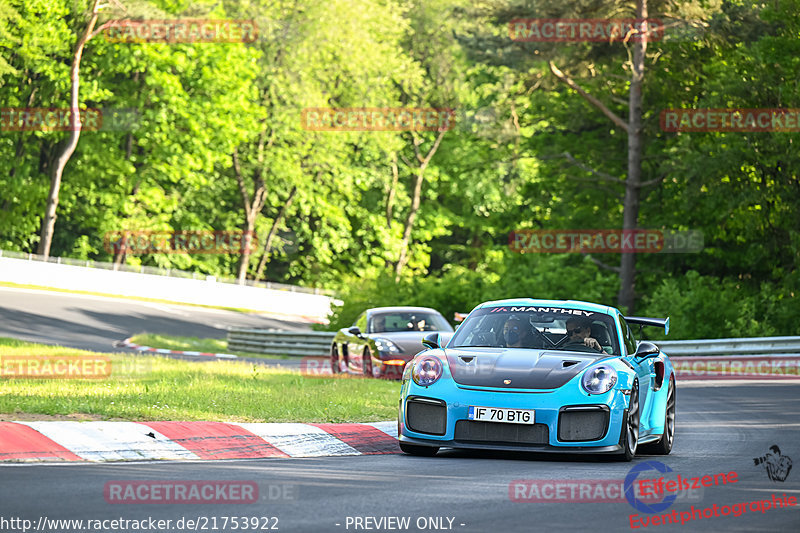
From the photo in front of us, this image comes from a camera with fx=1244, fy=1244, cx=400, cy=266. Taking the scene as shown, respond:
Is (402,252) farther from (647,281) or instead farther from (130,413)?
(130,413)

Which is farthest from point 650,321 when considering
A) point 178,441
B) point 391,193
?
point 391,193

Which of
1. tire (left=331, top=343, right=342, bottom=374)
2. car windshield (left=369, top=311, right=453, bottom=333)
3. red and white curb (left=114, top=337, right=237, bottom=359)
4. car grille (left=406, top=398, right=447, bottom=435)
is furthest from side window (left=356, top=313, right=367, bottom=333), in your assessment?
car grille (left=406, top=398, right=447, bottom=435)

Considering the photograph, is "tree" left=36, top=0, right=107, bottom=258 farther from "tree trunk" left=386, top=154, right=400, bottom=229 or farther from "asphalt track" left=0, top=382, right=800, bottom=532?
"asphalt track" left=0, top=382, right=800, bottom=532

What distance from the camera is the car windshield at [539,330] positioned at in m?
11.1

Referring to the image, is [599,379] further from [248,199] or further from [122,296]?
[248,199]

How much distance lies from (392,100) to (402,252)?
8.67 metres

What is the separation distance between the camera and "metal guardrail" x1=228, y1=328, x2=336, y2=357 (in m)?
33.5

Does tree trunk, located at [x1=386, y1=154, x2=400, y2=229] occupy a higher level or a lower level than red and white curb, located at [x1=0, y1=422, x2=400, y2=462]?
higher

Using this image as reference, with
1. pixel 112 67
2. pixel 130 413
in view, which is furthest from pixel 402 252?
pixel 130 413

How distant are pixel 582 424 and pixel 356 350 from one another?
39.0 feet

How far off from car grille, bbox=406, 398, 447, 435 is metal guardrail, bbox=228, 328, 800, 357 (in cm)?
1624

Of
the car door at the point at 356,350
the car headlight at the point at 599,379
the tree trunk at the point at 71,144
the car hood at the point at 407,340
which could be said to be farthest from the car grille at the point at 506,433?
the tree trunk at the point at 71,144

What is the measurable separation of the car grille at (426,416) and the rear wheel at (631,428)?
1440 millimetres

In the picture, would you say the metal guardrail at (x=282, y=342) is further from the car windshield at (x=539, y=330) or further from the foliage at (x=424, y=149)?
the car windshield at (x=539, y=330)
